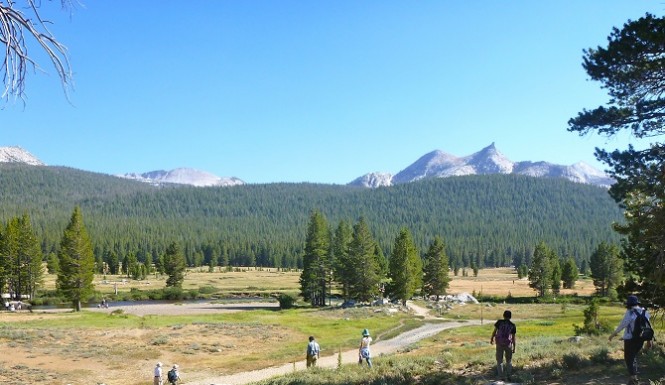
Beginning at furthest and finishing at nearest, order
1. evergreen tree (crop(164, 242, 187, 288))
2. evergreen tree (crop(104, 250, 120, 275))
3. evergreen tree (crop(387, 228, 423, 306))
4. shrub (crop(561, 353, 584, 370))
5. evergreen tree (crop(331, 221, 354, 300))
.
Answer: evergreen tree (crop(104, 250, 120, 275)), evergreen tree (crop(164, 242, 187, 288)), evergreen tree (crop(331, 221, 354, 300)), evergreen tree (crop(387, 228, 423, 306)), shrub (crop(561, 353, 584, 370))

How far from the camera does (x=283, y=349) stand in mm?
41562

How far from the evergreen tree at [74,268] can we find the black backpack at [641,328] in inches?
2626

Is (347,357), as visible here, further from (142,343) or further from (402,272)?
(402,272)

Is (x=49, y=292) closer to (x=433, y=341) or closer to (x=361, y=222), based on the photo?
(x=361, y=222)

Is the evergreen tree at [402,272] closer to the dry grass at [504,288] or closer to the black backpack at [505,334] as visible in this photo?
the dry grass at [504,288]

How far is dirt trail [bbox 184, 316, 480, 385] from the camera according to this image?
2873 cm

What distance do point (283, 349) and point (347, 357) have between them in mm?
8461

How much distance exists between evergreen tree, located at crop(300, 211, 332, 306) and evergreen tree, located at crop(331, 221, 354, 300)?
5.76 ft

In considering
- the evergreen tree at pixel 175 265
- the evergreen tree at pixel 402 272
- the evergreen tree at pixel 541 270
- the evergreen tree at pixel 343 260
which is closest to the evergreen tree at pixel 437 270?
the evergreen tree at pixel 402 272

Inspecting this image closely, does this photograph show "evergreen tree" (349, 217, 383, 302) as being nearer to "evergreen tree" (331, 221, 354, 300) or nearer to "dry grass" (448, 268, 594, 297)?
"evergreen tree" (331, 221, 354, 300)

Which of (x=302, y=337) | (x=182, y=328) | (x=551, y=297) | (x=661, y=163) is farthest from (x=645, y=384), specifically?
(x=551, y=297)

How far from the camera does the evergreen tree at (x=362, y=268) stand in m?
77.3

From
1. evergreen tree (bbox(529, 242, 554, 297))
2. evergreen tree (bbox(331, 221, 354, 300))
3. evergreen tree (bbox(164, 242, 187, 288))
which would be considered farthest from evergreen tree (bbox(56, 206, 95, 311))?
evergreen tree (bbox(529, 242, 554, 297))

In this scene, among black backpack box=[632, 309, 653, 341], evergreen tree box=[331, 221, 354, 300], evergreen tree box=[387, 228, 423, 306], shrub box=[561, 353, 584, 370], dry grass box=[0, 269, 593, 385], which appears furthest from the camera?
evergreen tree box=[331, 221, 354, 300]
